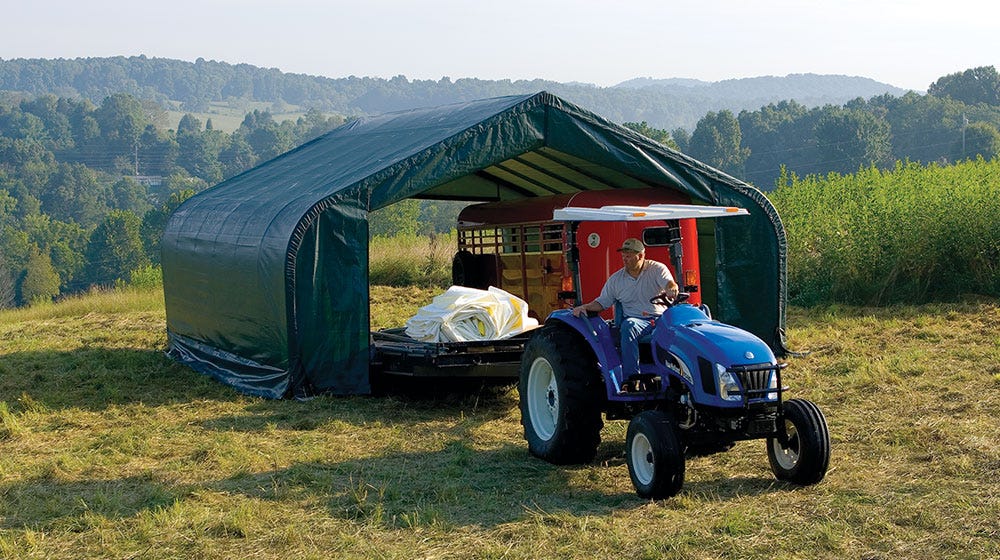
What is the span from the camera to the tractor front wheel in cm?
676

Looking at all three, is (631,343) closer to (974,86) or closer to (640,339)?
(640,339)

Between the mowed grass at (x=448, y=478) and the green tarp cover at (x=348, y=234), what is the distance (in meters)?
0.60

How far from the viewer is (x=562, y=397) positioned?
7762 mm

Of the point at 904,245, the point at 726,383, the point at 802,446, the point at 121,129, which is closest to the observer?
the point at 726,383

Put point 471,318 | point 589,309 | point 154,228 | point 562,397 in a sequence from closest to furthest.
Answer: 1. point 562,397
2. point 589,309
3. point 471,318
4. point 154,228

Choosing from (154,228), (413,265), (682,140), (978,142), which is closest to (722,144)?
(682,140)

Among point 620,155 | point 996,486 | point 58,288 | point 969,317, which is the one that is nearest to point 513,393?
point 620,155

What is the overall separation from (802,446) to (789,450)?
274 millimetres

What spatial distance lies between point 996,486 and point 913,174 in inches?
544

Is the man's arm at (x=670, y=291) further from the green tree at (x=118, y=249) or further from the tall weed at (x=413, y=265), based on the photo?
the green tree at (x=118, y=249)

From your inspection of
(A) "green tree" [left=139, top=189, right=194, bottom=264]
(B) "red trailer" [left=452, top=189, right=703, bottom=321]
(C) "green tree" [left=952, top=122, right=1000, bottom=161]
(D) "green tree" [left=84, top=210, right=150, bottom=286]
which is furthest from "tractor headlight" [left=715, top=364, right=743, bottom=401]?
(D) "green tree" [left=84, top=210, right=150, bottom=286]

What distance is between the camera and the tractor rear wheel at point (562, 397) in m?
7.77

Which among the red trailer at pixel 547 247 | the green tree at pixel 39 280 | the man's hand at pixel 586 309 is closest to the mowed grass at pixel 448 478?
the man's hand at pixel 586 309

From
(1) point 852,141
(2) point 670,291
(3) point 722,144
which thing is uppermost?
(3) point 722,144
